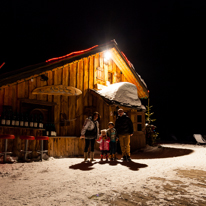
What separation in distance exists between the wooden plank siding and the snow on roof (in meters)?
0.49

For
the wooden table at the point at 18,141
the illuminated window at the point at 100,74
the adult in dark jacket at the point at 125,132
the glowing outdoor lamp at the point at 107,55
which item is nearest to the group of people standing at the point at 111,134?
the adult in dark jacket at the point at 125,132

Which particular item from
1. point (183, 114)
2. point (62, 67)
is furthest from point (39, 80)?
point (183, 114)

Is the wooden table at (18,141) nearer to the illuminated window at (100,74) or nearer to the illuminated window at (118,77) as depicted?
the illuminated window at (100,74)

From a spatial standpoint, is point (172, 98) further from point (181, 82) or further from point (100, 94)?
point (100, 94)

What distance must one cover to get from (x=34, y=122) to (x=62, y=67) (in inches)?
135

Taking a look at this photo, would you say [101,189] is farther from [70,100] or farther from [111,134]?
[70,100]

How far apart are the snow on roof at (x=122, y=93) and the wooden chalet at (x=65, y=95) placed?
0.37 m

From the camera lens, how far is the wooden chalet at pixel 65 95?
799 cm

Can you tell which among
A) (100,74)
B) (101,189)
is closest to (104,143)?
(101,189)

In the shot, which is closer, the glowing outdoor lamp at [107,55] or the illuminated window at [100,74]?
the illuminated window at [100,74]

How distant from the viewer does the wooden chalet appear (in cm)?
799

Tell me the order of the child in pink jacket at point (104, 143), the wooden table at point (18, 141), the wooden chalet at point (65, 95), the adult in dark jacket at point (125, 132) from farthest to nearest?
the wooden chalet at point (65, 95) → the child in pink jacket at point (104, 143) → the adult in dark jacket at point (125, 132) → the wooden table at point (18, 141)

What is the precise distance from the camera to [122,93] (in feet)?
35.3

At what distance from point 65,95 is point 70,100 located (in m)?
0.40
